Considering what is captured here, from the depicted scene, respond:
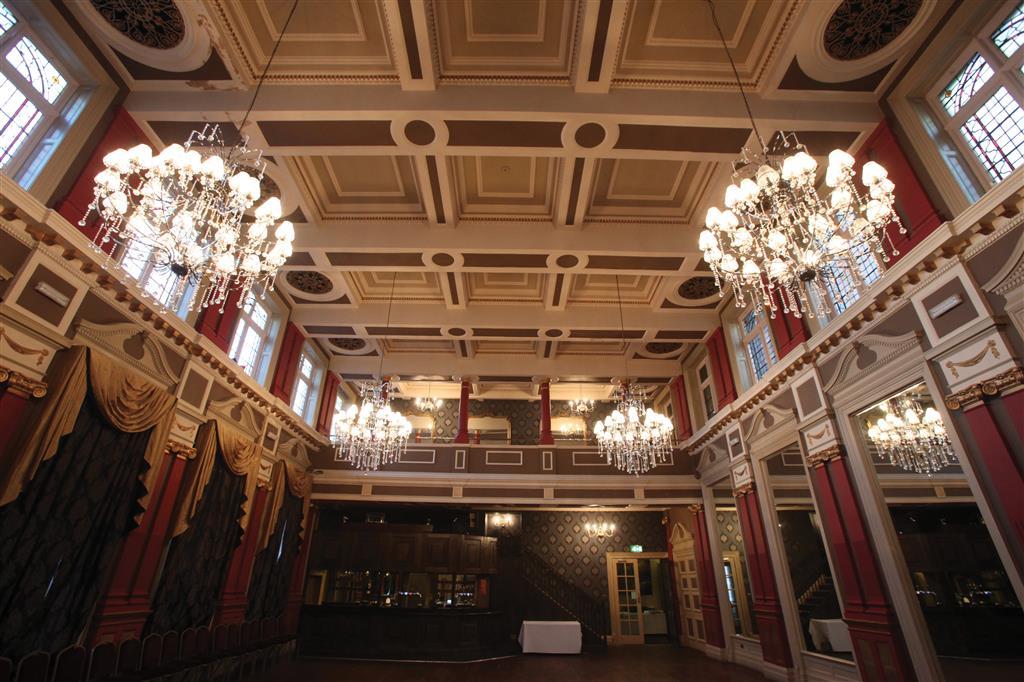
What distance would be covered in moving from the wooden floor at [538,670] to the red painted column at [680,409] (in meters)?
4.72

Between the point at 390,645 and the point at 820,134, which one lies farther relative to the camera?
the point at 390,645

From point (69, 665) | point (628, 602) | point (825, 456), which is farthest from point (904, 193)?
point (628, 602)

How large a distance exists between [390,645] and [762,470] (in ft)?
27.1

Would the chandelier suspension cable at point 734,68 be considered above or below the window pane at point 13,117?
above

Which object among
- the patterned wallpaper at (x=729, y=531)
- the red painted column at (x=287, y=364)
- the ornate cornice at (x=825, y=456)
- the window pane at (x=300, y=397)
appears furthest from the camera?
the patterned wallpaper at (x=729, y=531)

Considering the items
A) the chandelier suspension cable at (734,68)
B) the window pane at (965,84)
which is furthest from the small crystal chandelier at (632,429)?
the window pane at (965,84)

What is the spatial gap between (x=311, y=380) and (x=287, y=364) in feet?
5.84

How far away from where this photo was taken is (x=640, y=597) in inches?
525

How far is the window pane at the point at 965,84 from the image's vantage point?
484 cm

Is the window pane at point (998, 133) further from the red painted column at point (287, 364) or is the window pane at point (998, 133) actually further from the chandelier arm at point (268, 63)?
the red painted column at point (287, 364)

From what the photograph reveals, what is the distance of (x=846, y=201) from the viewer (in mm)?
3826

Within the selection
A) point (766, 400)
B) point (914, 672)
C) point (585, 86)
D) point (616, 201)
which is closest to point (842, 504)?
point (914, 672)

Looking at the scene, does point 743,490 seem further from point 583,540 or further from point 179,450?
point 179,450

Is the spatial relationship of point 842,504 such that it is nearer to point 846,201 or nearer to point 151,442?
point 846,201
